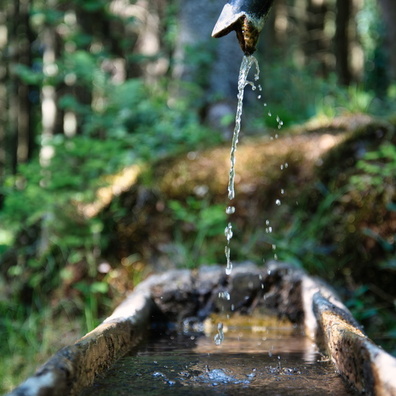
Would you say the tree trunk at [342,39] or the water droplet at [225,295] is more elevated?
the tree trunk at [342,39]

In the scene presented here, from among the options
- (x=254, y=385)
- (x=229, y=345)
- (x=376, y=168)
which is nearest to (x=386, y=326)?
(x=376, y=168)

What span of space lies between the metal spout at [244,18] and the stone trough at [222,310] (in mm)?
1140

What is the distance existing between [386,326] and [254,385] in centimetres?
215

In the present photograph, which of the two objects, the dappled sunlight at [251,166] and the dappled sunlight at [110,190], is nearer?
the dappled sunlight at [251,166]

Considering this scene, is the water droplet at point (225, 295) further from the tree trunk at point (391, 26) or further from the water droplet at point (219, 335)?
the tree trunk at point (391, 26)

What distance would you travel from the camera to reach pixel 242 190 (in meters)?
4.43

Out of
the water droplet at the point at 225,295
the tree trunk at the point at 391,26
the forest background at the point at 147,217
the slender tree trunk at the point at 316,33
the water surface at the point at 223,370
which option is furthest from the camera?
the slender tree trunk at the point at 316,33

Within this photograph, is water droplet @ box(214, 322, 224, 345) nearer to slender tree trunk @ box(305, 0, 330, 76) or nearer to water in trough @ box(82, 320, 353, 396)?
water in trough @ box(82, 320, 353, 396)

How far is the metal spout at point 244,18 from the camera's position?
5.87 ft

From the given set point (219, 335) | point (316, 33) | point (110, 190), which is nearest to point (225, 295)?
point (219, 335)

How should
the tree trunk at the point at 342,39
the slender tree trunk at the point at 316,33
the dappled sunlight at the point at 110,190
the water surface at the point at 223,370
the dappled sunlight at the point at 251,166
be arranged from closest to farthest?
1. the water surface at the point at 223,370
2. the dappled sunlight at the point at 251,166
3. the dappled sunlight at the point at 110,190
4. the tree trunk at the point at 342,39
5. the slender tree trunk at the point at 316,33

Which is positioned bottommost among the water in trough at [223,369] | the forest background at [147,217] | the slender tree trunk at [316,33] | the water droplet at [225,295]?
the water in trough at [223,369]

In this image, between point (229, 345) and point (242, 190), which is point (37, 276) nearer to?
point (242, 190)

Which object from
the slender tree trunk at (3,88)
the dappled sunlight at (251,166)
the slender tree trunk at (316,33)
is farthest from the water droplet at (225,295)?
the slender tree trunk at (316,33)
